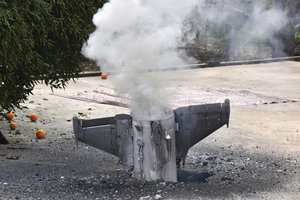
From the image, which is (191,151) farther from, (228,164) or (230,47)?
(230,47)

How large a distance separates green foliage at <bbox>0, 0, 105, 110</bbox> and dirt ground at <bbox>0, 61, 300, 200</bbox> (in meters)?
1.15

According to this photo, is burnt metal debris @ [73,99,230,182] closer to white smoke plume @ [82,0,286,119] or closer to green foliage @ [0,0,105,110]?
white smoke plume @ [82,0,286,119]

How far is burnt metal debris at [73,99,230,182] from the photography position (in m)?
6.79

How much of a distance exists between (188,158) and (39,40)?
2880 mm

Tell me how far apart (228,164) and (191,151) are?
932mm

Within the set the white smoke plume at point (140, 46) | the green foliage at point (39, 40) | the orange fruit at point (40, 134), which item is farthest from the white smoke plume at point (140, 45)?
the orange fruit at point (40, 134)

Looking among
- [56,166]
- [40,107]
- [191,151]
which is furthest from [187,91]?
[56,166]

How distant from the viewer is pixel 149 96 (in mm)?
7000

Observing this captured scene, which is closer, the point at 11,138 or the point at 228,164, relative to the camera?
the point at 228,164

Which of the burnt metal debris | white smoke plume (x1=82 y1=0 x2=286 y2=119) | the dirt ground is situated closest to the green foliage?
white smoke plume (x1=82 y1=0 x2=286 y2=119)

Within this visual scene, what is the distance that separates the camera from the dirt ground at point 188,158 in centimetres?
679

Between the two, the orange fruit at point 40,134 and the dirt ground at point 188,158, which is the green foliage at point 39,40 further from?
the orange fruit at point 40,134

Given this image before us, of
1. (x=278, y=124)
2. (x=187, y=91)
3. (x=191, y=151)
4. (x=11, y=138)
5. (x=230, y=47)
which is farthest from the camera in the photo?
(x=230, y=47)

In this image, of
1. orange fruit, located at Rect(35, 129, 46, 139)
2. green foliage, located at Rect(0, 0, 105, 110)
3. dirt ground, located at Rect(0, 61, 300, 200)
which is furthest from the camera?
orange fruit, located at Rect(35, 129, 46, 139)
